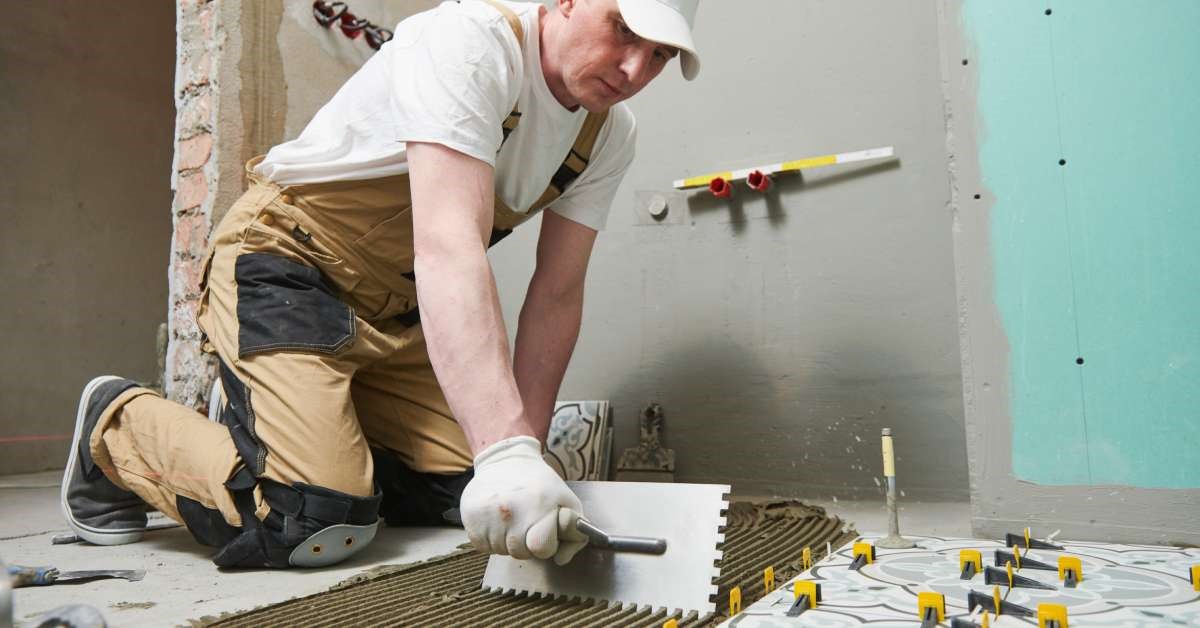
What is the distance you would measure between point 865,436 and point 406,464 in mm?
1048

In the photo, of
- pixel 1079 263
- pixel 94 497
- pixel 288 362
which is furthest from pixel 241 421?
pixel 1079 263

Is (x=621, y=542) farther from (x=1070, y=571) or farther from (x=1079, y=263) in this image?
(x=1079, y=263)

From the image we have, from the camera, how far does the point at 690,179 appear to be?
80.0 inches

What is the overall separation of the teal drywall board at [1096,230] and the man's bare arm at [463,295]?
88 centimetres

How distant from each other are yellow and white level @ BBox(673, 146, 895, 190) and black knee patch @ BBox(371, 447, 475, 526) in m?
0.95

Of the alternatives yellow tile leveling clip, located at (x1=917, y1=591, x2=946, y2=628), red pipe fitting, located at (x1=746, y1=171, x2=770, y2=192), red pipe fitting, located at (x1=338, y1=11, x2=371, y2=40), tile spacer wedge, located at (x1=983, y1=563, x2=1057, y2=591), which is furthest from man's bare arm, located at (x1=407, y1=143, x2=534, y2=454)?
red pipe fitting, located at (x1=338, y1=11, x2=371, y2=40)

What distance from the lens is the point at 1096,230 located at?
1.23 m

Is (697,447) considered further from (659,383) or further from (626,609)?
(626,609)

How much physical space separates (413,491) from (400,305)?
1.29ft

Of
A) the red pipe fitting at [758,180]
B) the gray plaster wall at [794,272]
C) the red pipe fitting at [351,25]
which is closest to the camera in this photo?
the gray plaster wall at [794,272]

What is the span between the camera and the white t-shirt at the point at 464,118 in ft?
3.52

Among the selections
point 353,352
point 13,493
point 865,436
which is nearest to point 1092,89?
point 865,436

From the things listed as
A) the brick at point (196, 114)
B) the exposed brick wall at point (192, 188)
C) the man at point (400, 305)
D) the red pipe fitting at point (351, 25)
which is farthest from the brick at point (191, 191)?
the red pipe fitting at point (351, 25)

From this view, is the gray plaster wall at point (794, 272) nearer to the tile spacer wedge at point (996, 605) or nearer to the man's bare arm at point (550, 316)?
the man's bare arm at point (550, 316)
